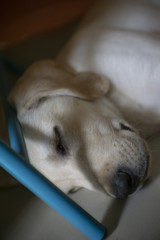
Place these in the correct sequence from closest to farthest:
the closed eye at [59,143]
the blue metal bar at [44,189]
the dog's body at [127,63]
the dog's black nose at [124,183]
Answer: the blue metal bar at [44,189] → the dog's black nose at [124,183] → the closed eye at [59,143] → the dog's body at [127,63]

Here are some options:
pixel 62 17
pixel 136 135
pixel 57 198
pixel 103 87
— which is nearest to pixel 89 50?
pixel 103 87

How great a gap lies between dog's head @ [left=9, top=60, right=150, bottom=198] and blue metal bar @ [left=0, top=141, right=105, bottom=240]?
0.18m

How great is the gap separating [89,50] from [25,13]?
1.52m

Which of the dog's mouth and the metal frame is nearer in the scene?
the metal frame

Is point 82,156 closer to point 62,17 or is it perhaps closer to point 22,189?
point 22,189

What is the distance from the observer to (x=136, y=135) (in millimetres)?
1279

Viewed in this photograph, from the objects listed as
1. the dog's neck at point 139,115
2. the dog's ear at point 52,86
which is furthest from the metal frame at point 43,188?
the dog's neck at point 139,115

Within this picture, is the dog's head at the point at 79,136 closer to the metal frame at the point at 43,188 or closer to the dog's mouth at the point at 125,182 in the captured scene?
the dog's mouth at the point at 125,182

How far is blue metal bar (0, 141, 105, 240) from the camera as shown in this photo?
902 mm

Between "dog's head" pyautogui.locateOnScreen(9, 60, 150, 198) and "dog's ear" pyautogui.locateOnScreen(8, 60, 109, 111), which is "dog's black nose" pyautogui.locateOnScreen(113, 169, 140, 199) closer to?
"dog's head" pyautogui.locateOnScreen(9, 60, 150, 198)

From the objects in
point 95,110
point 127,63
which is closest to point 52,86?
point 95,110

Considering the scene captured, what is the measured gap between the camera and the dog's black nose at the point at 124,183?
1.14 metres

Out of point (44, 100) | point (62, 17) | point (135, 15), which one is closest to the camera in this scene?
point (44, 100)

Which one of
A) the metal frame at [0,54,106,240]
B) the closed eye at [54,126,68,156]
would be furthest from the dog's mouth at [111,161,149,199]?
the closed eye at [54,126,68,156]
